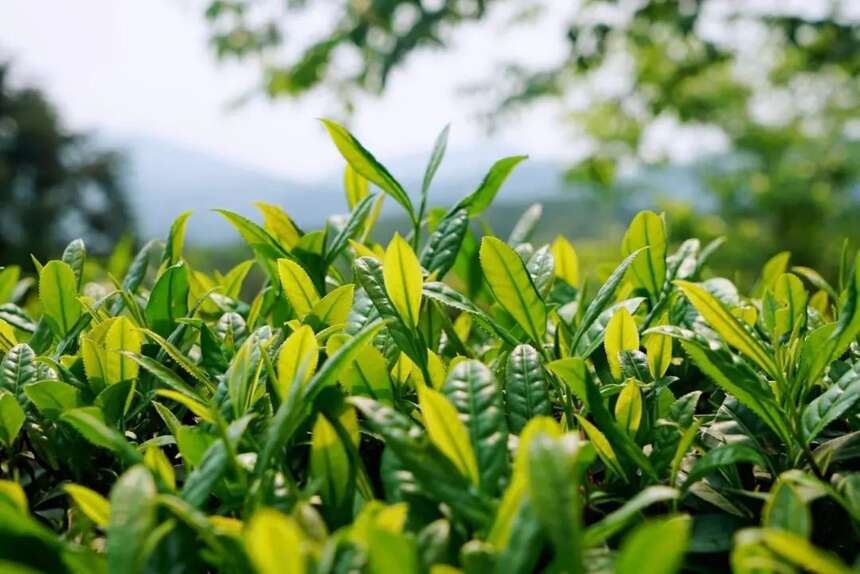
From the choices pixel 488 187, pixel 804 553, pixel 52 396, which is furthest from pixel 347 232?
pixel 804 553

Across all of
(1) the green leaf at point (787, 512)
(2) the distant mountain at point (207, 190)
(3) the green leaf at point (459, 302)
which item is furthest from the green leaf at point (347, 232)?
(2) the distant mountain at point (207, 190)

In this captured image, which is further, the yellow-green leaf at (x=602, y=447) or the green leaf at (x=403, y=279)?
the green leaf at (x=403, y=279)

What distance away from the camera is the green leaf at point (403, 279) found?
908 millimetres

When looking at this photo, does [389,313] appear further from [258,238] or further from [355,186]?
[355,186]

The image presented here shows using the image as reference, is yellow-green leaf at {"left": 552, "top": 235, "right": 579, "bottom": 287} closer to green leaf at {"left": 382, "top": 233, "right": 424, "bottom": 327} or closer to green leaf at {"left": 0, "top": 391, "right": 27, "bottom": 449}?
green leaf at {"left": 382, "top": 233, "right": 424, "bottom": 327}

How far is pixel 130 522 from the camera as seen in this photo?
0.61 meters

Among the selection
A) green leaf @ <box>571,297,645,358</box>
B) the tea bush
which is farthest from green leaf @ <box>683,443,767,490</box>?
green leaf @ <box>571,297,645,358</box>

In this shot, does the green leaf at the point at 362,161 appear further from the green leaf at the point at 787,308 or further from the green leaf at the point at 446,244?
the green leaf at the point at 787,308

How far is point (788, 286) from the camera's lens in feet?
3.49

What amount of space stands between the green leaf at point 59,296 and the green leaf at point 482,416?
0.63 metres

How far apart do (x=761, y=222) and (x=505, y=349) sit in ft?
67.4

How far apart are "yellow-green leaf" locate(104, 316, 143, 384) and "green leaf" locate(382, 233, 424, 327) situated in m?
0.31

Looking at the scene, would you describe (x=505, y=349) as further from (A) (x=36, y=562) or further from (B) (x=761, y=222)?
(B) (x=761, y=222)

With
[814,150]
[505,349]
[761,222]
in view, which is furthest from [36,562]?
[814,150]
